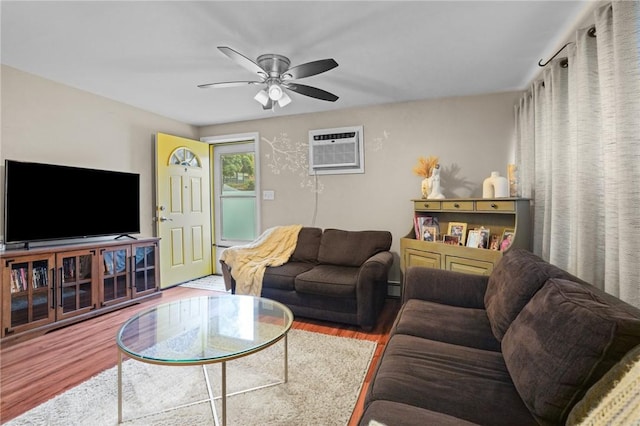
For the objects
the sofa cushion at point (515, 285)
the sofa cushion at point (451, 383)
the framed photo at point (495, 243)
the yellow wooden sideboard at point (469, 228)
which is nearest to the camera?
the sofa cushion at point (451, 383)

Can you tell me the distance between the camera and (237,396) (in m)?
1.82

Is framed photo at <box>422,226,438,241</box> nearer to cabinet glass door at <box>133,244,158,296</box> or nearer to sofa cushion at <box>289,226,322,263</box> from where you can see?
sofa cushion at <box>289,226,322,263</box>

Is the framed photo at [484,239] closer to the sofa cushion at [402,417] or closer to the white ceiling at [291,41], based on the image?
the white ceiling at [291,41]

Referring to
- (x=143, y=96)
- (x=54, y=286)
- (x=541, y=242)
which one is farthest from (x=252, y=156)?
(x=541, y=242)

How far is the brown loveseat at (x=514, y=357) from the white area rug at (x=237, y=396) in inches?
21.9

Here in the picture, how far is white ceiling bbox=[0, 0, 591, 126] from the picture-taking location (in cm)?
194

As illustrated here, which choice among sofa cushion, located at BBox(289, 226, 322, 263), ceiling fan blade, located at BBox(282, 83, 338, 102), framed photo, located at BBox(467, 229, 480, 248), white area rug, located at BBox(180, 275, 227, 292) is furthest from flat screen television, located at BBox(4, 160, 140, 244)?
framed photo, located at BBox(467, 229, 480, 248)

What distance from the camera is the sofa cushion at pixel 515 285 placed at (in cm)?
144

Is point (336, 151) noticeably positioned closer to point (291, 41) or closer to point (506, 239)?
point (291, 41)

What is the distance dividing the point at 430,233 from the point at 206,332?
2.32 meters

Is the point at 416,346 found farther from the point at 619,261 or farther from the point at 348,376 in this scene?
the point at 619,261

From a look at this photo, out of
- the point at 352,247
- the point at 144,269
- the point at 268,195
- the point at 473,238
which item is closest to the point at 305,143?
the point at 268,195

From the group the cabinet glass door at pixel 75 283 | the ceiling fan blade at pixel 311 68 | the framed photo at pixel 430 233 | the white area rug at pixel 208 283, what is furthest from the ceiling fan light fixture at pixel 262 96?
the white area rug at pixel 208 283

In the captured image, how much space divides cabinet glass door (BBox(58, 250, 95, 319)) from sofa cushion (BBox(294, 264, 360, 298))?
2.02 metres
